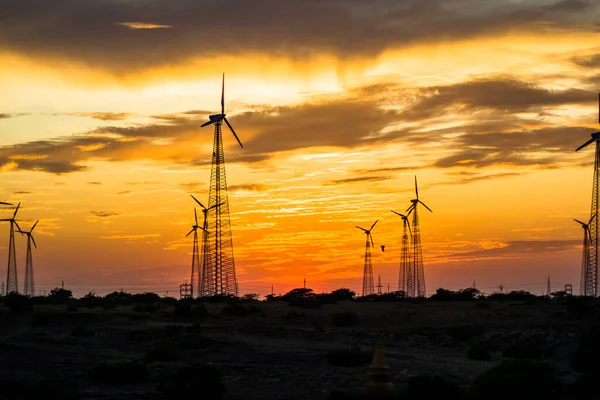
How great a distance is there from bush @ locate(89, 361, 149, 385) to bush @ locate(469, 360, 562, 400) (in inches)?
788

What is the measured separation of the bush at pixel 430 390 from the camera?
150 feet

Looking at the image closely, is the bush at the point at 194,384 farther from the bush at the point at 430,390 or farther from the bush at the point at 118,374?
the bush at the point at 430,390

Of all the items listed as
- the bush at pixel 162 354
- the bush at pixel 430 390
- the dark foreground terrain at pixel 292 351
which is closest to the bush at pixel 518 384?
the dark foreground terrain at pixel 292 351

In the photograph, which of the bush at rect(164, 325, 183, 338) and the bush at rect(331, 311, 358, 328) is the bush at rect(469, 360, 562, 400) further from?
the bush at rect(331, 311, 358, 328)

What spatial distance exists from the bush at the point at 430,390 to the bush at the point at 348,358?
12089mm

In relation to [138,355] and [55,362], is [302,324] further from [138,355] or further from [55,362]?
[55,362]

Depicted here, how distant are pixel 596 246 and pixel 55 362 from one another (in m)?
67.6

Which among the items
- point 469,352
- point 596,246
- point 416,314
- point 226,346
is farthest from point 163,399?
point 596,246

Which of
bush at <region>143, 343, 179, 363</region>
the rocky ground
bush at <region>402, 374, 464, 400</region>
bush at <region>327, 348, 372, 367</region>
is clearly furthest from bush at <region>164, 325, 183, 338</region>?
bush at <region>402, 374, 464, 400</region>

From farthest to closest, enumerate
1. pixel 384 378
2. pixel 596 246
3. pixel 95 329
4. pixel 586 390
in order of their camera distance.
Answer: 1. pixel 596 246
2. pixel 95 329
3. pixel 586 390
4. pixel 384 378

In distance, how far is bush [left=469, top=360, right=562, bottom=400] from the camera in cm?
4275

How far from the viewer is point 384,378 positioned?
845 inches

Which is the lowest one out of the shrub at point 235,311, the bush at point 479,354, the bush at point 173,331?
the bush at point 479,354

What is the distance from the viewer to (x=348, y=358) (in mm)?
59781
